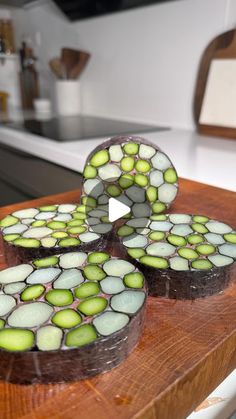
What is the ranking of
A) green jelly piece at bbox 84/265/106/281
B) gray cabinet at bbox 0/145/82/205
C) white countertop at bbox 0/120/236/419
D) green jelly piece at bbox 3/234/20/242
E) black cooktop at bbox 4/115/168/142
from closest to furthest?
1. green jelly piece at bbox 84/265/106/281
2. green jelly piece at bbox 3/234/20/242
3. white countertop at bbox 0/120/236/419
4. gray cabinet at bbox 0/145/82/205
5. black cooktop at bbox 4/115/168/142

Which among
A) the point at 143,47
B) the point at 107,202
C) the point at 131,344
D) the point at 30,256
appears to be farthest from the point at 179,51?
the point at 131,344

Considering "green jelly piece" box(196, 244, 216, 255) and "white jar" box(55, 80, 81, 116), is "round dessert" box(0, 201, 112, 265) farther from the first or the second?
"white jar" box(55, 80, 81, 116)

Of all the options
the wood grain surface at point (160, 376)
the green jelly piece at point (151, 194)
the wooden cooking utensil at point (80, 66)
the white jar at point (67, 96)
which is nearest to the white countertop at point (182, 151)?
the wood grain surface at point (160, 376)

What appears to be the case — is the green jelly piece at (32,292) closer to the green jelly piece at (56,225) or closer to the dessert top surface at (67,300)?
the dessert top surface at (67,300)

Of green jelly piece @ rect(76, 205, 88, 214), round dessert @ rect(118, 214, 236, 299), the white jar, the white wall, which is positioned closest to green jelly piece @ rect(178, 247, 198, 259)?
round dessert @ rect(118, 214, 236, 299)

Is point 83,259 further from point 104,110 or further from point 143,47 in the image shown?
point 104,110

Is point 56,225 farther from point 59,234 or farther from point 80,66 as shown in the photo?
point 80,66
